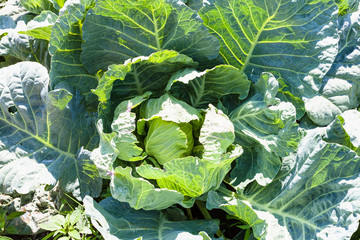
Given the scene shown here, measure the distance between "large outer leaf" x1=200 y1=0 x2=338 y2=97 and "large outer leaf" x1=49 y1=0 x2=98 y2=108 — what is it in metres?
0.78

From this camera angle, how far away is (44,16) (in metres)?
2.57

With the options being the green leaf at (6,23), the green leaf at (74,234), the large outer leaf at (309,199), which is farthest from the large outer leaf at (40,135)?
the large outer leaf at (309,199)

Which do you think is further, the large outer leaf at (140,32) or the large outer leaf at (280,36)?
the large outer leaf at (280,36)

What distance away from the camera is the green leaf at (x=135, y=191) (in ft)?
6.26

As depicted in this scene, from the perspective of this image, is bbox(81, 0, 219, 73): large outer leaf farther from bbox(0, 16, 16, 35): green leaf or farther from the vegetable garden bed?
bbox(0, 16, 16, 35): green leaf

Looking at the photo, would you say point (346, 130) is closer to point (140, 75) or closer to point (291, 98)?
point (291, 98)

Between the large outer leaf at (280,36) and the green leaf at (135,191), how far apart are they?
A: 1048 millimetres

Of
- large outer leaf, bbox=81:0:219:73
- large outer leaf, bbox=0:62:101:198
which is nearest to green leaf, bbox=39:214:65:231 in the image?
large outer leaf, bbox=0:62:101:198

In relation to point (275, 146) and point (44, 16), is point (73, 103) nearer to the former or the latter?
point (44, 16)

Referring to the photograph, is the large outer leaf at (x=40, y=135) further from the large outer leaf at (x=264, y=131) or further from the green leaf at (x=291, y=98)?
the green leaf at (x=291, y=98)

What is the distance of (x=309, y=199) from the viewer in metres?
2.18

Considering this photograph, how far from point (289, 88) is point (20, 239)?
7.23 ft

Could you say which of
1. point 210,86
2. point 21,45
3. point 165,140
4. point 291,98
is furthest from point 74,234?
point 291,98

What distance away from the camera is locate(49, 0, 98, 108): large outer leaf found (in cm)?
215
